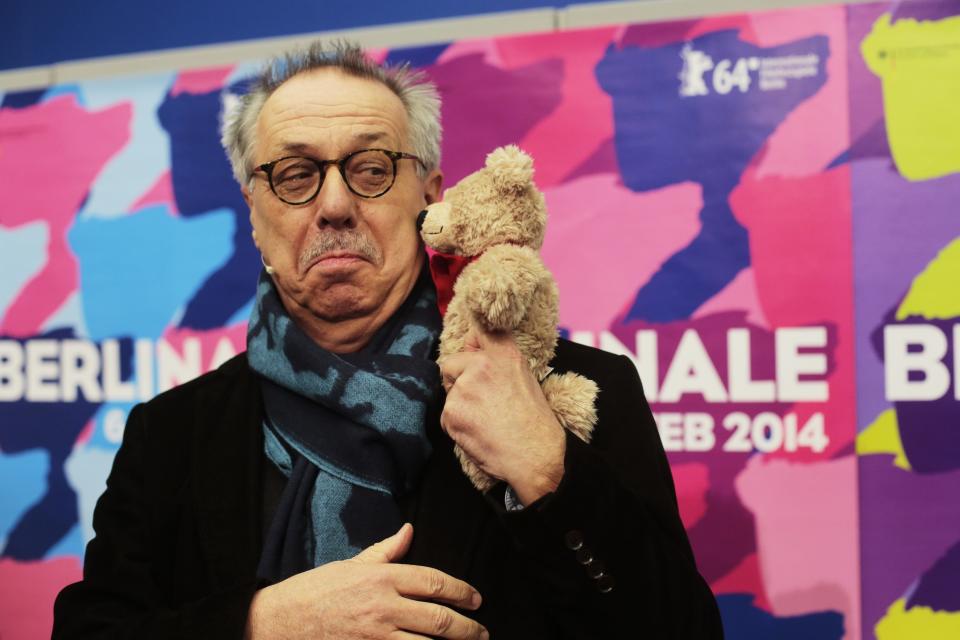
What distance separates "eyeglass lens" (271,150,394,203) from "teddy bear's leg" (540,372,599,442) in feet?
1.30

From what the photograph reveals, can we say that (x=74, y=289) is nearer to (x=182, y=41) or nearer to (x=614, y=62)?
(x=182, y=41)

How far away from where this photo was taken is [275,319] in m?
1.18

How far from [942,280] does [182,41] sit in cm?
196

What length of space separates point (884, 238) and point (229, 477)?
1361 millimetres

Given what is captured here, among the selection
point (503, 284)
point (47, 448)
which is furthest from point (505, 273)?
point (47, 448)

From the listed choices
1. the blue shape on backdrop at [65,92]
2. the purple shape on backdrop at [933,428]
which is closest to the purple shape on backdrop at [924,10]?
the purple shape on backdrop at [933,428]

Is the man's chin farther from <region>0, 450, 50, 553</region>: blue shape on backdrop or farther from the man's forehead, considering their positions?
<region>0, 450, 50, 553</region>: blue shape on backdrop

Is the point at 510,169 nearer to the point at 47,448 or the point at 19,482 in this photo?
the point at 47,448

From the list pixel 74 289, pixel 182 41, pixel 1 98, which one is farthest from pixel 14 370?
pixel 182 41

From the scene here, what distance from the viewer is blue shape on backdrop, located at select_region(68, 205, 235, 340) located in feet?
6.43

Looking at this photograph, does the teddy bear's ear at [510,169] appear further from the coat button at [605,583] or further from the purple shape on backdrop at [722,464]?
the purple shape on backdrop at [722,464]

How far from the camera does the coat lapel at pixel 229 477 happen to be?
1055 millimetres

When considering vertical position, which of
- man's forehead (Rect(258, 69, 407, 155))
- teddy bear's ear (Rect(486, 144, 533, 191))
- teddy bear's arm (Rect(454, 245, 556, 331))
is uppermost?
man's forehead (Rect(258, 69, 407, 155))

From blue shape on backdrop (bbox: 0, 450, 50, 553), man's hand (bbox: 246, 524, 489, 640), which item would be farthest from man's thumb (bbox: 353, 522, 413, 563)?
blue shape on backdrop (bbox: 0, 450, 50, 553)
